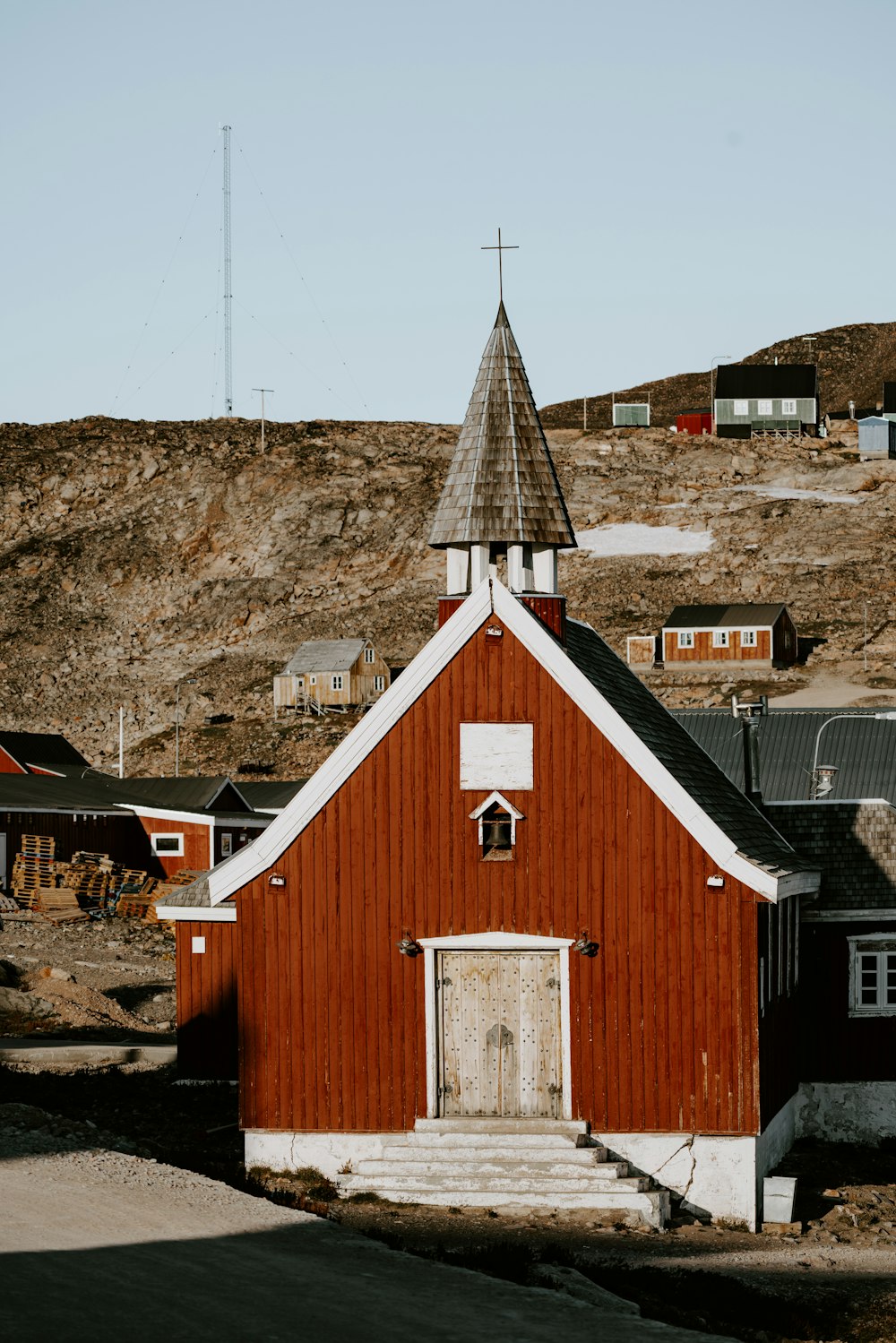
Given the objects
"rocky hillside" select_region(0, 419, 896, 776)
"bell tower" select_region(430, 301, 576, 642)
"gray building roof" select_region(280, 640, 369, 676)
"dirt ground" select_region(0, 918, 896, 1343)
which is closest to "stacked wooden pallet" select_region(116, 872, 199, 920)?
"dirt ground" select_region(0, 918, 896, 1343)

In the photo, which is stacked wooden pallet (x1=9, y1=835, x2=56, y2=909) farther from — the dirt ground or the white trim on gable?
the white trim on gable

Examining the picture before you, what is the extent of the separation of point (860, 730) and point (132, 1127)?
27223mm

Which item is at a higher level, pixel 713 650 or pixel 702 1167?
pixel 713 650

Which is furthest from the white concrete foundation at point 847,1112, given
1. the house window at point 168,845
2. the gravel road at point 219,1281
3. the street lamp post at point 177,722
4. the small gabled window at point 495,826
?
the street lamp post at point 177,722

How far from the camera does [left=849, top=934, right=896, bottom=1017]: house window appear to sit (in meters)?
26.6

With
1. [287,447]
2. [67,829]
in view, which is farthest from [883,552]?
[67,829]

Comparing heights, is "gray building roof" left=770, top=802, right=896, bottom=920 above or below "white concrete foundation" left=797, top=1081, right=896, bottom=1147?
above

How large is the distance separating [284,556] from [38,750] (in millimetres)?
60130

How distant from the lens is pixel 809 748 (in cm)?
4662

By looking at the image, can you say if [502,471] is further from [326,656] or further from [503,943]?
[326,656]

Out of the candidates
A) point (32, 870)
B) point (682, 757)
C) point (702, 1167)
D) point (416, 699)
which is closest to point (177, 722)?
point (32, 870)

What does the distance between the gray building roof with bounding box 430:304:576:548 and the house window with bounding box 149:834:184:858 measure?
132 feet

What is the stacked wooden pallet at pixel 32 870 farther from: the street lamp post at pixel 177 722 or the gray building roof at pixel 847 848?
the street lamp post at pixel 177 722

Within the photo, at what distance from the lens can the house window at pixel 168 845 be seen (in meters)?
63.4
